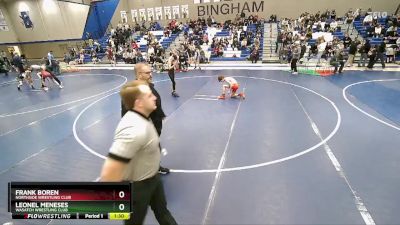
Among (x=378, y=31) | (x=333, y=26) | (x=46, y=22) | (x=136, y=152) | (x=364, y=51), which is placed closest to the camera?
(x=136, y=152)

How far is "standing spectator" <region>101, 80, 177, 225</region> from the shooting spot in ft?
7.02

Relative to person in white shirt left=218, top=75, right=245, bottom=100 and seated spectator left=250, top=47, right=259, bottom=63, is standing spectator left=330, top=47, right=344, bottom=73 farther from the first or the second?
person in white shirt left=218, top=75, right=245, bottom=100

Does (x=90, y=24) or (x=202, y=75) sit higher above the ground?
(x=90, y=24)

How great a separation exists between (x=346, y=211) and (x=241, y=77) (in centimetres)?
1114

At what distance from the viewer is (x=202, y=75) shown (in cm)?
1575

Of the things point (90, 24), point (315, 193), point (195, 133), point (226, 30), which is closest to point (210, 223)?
point (315, 193)

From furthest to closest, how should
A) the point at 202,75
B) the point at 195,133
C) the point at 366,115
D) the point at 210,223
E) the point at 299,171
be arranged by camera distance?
the point at 202,75 < the point at 366,115 < the point at 195,133 < the point at 299,171 < the point at 210,223

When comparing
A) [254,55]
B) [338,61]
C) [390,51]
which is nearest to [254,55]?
[254,55]

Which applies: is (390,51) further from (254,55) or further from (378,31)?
(254,55)

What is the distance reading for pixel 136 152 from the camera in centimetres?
229

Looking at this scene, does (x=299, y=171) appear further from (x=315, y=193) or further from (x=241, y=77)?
(x=241, y=77)

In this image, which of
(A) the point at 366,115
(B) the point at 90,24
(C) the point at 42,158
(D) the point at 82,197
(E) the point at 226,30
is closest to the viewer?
(D) the point at 82,197

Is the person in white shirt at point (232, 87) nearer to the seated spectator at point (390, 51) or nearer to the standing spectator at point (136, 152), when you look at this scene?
the standing spectator at point (136, 152)

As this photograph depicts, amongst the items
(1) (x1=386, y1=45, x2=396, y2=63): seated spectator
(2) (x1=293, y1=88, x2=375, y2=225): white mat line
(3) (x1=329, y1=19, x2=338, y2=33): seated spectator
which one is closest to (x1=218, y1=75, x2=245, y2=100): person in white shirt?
(2) (x1=293, y1=88, x2=375, y2=225): white mat line
